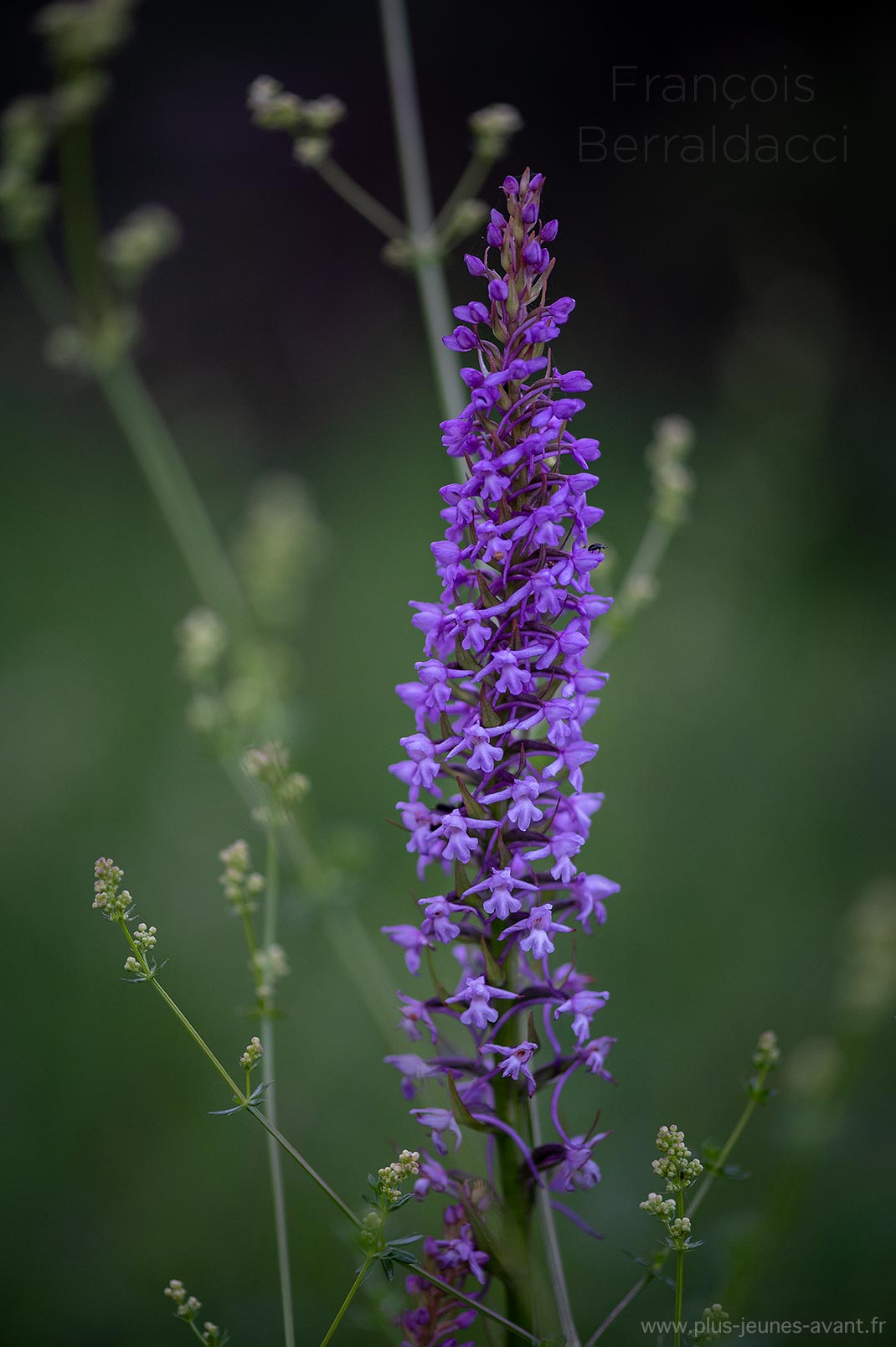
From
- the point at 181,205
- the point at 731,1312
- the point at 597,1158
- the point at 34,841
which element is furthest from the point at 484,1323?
the point at 181,205

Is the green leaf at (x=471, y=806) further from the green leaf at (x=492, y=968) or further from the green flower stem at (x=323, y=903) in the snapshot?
the green flower stem at (x=323, y=903)

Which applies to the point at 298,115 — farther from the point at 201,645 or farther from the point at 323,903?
the point at 323,903

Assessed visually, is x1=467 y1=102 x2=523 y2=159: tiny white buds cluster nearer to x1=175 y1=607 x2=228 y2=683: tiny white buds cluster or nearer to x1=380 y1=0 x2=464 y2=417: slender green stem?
x1=380 y1=0 x2=464 y2=417: slender green stem

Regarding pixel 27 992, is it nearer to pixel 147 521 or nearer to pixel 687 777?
pixel 687 777

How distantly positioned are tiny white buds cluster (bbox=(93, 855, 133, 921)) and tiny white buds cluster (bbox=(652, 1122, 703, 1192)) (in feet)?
4.10

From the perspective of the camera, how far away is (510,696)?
2242mm

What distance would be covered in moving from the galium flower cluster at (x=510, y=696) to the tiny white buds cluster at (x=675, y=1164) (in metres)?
0.16

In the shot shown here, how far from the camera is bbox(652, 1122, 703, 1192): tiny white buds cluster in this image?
89.4 inches

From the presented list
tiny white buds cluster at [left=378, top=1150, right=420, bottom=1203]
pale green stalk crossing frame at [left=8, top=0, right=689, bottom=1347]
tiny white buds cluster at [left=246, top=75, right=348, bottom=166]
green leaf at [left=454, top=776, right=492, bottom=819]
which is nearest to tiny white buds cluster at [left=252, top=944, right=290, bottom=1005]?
pale green stalk crossing frame at [left=8, top=0, right=689, bottom=1347]

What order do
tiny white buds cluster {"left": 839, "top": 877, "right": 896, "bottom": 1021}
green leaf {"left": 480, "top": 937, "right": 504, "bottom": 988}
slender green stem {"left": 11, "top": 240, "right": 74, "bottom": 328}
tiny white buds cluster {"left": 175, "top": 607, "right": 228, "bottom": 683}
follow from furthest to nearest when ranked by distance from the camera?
slender green stem {"left": 11, "top": 240, "right": 74, "bottom": 328} → tiny white buds cluster {"left": 175, "top": 607, "right": 228, "bottom": 683} → tiny white buds cluster {"left": 839, "top": 877, "right": 896, "bottom": 1021} → green leaf {"left": 480, "top": 937, "right": 504, "bottom": 988}

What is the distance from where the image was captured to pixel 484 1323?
2.44 metres

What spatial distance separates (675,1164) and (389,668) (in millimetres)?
5001

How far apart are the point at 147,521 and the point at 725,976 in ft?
19.8

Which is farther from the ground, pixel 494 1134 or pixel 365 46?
pixel 365 46
